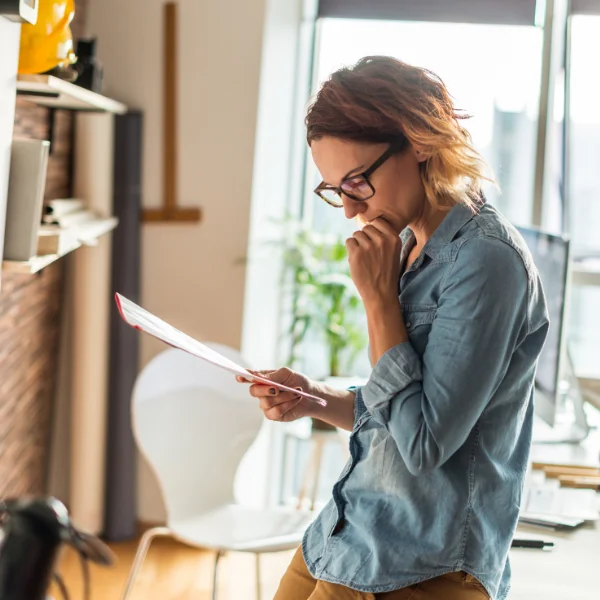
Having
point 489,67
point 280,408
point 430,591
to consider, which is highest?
point 489,67

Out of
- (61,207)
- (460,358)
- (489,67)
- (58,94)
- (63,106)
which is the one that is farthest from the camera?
(489,67)

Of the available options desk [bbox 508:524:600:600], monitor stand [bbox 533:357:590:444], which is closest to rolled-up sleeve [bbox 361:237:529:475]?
desk [bbox 508:524:600:600]

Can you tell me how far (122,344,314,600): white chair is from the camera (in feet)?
8.21

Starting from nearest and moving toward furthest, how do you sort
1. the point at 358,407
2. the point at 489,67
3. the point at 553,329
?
1. the point at 358,407
2. the point at 553,329
3. the point at 489,67

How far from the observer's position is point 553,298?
2.59 m

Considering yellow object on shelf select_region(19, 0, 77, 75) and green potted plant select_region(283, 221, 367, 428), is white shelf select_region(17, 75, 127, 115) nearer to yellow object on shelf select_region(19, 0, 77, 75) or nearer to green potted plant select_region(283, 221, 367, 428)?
yellow object on shelf select_region(19, 0, 77, 75)

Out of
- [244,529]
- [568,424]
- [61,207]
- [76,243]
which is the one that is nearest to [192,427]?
[244,529]

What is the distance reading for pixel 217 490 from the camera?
260cm

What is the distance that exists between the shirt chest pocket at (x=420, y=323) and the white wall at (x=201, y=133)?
2.18 meters

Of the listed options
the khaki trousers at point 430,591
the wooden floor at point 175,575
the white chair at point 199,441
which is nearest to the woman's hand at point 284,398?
the khaki trousers at point 430,591

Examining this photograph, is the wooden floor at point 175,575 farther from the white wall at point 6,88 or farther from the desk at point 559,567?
the white wall at point 6,88

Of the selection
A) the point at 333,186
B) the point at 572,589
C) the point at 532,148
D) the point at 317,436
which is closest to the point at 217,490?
the point at 317,436

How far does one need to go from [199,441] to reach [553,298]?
45.0 inches

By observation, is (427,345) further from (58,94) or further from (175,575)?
(175,575)
